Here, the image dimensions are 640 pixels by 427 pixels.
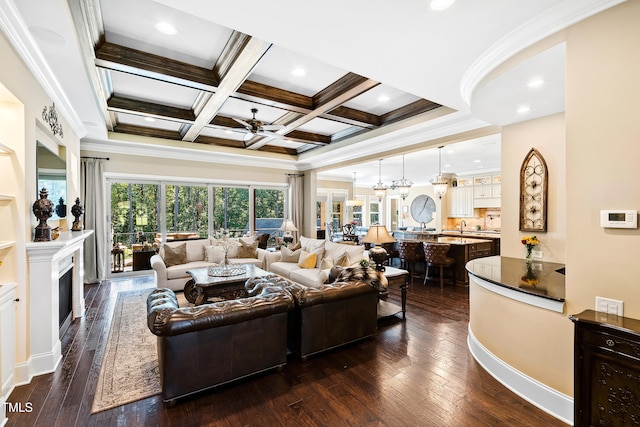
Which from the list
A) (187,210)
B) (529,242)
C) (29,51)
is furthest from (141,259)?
(529,242)

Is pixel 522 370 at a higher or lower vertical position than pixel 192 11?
lower

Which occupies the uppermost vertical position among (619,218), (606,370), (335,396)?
(619,218)

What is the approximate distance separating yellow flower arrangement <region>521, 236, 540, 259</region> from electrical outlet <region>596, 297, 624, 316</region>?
1846mm

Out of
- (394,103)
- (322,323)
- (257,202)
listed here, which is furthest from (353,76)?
(257,202)

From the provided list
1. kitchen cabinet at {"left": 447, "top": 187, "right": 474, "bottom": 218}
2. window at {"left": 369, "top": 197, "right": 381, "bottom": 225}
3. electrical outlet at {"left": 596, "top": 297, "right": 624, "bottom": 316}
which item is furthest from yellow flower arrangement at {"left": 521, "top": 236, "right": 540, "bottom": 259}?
window at {"left": 369, "top": 197, "right": 381, "bottom": 225}

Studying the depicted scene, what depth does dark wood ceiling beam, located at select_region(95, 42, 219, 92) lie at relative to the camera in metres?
2.99

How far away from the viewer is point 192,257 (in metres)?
5.89

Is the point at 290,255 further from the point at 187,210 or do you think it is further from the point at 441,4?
the point at 441,4

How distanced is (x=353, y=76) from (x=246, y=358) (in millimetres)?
3198

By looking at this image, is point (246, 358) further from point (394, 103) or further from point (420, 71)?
point (394, 103)

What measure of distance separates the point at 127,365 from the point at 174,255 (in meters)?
2.92

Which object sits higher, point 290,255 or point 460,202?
point 460,202

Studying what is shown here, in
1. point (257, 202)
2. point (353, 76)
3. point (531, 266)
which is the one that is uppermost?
point (353, 76)

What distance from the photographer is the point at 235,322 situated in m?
2.42
